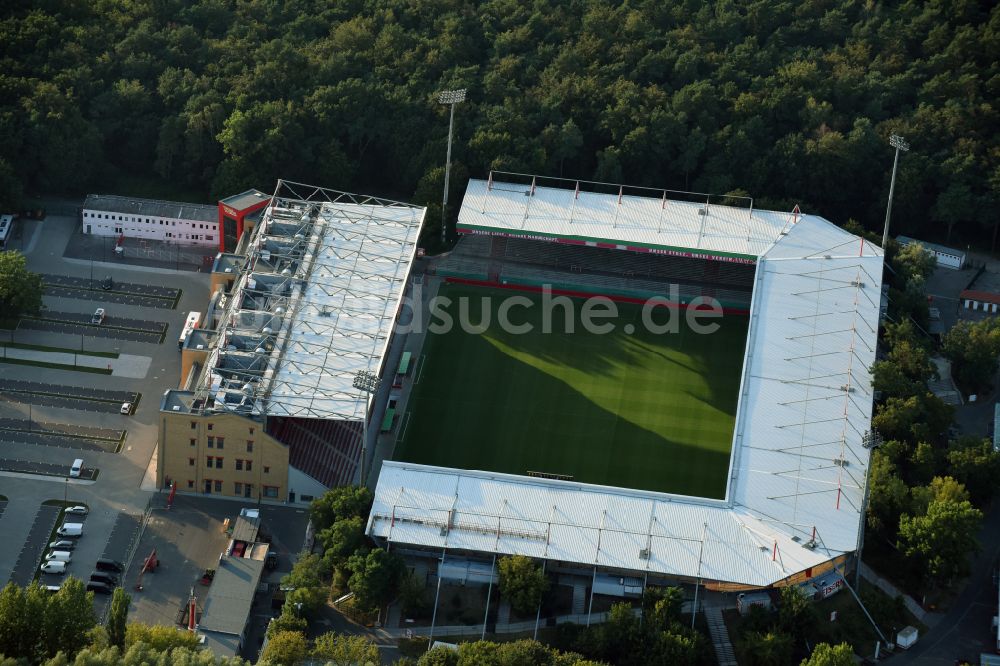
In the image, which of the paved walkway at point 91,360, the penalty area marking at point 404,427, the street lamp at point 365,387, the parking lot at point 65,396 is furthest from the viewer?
the paved walkway at point 91,360

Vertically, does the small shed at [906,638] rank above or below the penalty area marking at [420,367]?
below

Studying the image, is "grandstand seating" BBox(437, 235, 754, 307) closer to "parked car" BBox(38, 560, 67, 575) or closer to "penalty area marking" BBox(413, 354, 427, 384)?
"penalty area marking" BBox(413, 354, 427, 384)

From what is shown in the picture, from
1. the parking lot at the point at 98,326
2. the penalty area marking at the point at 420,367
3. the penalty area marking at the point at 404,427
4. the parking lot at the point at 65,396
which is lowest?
the parking lot at the point at 65,396

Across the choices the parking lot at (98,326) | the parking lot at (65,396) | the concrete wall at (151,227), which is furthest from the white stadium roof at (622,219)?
the parking lot at (65,396)

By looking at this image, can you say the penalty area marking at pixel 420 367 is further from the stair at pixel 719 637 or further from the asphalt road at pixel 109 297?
the stair at pixel 719 637

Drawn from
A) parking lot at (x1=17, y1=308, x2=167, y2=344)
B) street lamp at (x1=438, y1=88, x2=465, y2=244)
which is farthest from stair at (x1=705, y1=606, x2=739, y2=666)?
parking lot at (x1=17, y1=308, x2=167, y2=344)

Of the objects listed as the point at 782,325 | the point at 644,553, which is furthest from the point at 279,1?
the point at 644,553

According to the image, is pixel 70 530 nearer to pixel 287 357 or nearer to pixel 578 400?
pixel 287 357
